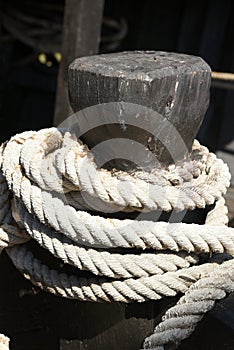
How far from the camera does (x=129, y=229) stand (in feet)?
2.88

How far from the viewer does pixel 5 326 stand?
119 cm

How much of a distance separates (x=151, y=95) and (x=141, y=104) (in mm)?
19

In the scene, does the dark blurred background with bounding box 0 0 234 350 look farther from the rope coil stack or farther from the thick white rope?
the thick white rope

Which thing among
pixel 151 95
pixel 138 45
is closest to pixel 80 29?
pixel 138 45

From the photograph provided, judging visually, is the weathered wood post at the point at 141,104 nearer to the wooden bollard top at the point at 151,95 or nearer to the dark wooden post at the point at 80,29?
the wooden bollard top at the point at 151,95

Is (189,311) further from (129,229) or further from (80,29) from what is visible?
(80,29)

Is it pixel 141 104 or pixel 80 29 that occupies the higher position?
pixel 141 104

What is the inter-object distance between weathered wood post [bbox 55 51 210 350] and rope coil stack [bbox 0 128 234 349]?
0.12ft

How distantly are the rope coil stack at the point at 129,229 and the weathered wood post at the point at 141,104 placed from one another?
0.12 ft

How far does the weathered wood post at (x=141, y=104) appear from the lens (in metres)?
0.87

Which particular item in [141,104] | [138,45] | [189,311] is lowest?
[138,45]

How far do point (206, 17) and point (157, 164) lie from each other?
2.93 metres

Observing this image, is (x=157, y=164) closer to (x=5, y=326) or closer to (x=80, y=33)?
(x=5, y=326)

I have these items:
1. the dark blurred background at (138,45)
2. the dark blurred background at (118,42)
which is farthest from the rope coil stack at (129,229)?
the dark blurred background at (138,45)
